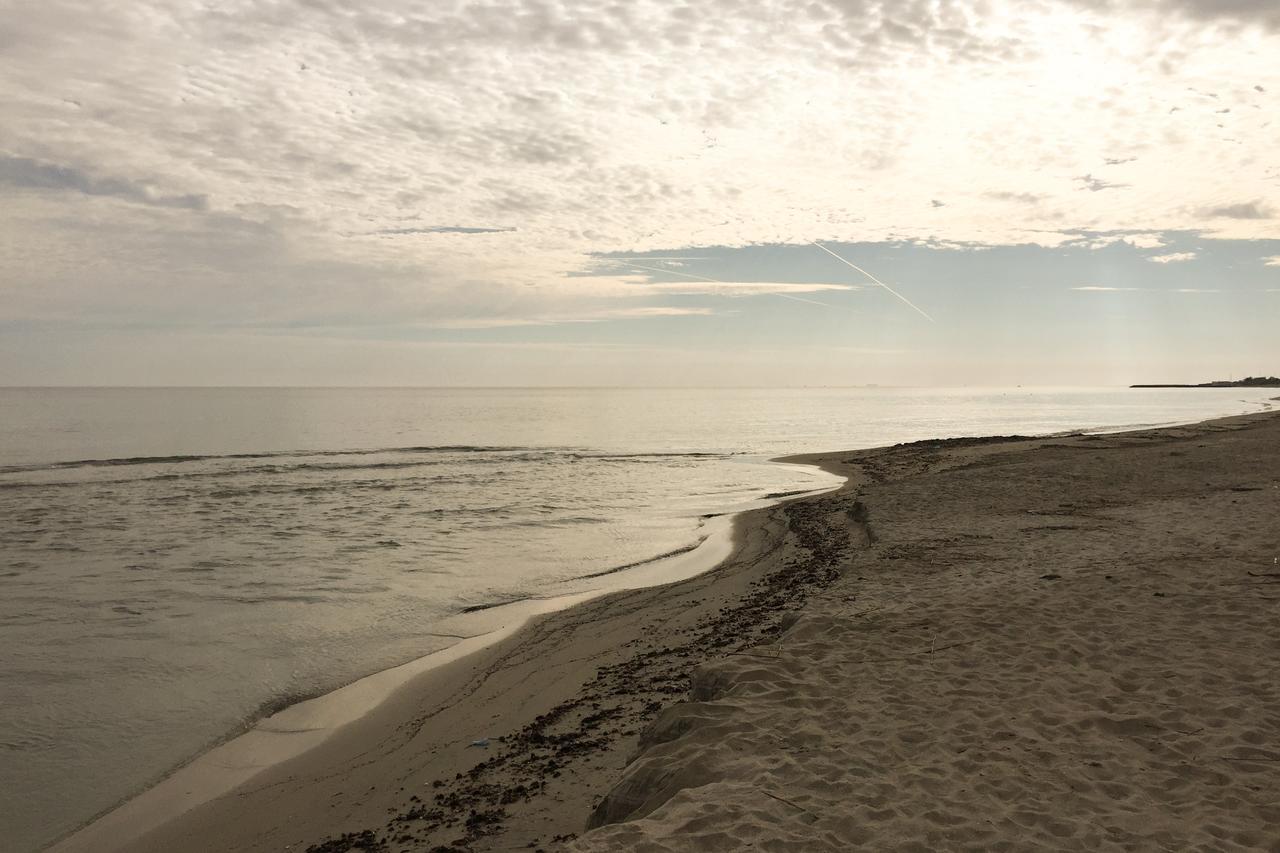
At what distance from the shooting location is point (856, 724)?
672 cm

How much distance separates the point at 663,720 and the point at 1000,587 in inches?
263

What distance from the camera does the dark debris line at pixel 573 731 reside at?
20.7ft

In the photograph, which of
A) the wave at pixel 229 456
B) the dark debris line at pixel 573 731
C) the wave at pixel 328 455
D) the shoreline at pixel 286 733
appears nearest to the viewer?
the dark debris line at pixel 573 731

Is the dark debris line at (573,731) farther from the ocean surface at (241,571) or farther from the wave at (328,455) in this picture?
the wave at (328,455)

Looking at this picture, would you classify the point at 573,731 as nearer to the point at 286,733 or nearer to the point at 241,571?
the point at 286,733

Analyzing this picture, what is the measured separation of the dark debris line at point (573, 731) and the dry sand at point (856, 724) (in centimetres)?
4

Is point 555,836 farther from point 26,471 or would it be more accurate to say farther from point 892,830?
point 26,471

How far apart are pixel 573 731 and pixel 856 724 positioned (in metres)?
3.09

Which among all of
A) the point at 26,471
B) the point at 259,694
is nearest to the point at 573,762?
the point at 259,694

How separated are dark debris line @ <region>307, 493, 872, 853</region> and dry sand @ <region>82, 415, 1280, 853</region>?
36mm

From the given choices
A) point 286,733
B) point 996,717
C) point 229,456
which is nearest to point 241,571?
point 286,733

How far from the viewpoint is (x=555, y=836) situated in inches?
235

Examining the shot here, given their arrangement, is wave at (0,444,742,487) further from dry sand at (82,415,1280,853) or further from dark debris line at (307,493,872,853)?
dark debris line at (307,493,872,853)

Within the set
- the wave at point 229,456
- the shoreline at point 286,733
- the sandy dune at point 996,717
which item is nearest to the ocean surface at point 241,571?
the shoreline at point 286,733
